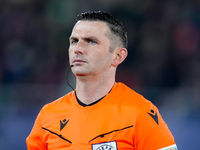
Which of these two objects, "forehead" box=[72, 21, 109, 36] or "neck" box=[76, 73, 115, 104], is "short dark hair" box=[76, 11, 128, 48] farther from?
"neck" box=[76, 73, 115, 104]

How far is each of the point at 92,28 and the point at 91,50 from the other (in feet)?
0.57

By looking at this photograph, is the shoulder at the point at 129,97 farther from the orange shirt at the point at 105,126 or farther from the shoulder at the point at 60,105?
the shoulder at the point at 60,105

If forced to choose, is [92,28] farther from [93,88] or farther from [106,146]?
[106,146]

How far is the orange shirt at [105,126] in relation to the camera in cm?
174

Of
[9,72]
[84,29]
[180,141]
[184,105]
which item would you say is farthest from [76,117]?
[9,72]

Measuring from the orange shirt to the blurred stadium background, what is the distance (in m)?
2.98

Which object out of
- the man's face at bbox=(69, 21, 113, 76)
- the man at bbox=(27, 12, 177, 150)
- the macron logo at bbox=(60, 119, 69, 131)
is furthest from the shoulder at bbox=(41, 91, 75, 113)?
the man's face at bbox=(69, 21, 113, 76)

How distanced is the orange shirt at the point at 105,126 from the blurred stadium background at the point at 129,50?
298 cm

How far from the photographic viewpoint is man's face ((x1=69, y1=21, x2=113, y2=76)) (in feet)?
6.28

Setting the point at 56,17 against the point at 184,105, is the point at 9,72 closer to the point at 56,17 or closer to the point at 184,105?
the point at 56,17

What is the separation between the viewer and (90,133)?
1.84 m

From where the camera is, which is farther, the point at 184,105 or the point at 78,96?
the point at 184,105

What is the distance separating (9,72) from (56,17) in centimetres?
176

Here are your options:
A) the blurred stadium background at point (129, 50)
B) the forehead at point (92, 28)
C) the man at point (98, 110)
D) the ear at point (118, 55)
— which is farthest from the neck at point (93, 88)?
the blurred stadium background at point (129, 50)
